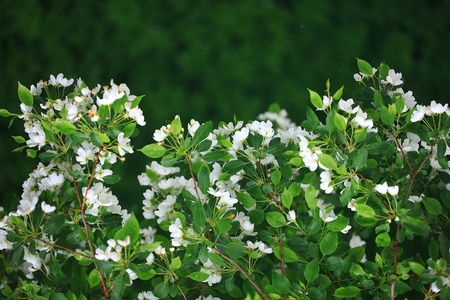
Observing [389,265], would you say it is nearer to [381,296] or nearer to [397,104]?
[381,296]

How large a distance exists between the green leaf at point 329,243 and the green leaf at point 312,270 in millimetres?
24

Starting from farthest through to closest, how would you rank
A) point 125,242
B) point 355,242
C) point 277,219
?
point 355,242 → point 277,219 → point 125,242

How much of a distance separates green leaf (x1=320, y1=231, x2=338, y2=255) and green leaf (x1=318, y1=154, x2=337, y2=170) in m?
0.10

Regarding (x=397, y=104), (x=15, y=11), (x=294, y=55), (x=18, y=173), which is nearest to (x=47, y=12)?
(x=15, y=11)

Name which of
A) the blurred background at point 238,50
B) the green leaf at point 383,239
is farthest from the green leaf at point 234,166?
the blurred background at point 238,50

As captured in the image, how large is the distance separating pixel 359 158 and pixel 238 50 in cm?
173

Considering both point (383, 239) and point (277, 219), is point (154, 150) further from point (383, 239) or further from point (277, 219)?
point (383, 239)

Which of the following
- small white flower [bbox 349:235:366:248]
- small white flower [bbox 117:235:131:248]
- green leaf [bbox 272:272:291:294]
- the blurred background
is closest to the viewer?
small white flower [bbox 117:235:131:248]

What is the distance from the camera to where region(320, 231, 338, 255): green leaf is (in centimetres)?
Result: 65

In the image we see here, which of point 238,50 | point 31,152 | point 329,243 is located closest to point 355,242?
point 329,243

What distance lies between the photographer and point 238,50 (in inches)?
89.6

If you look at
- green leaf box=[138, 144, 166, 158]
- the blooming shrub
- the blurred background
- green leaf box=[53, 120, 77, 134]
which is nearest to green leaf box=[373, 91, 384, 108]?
the blooming shrub

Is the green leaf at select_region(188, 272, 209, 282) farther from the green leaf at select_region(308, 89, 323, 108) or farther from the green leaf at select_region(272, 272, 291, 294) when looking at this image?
the green leaf at select_region(308, 89, 323, 108)

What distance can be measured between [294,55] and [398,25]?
514 mm
